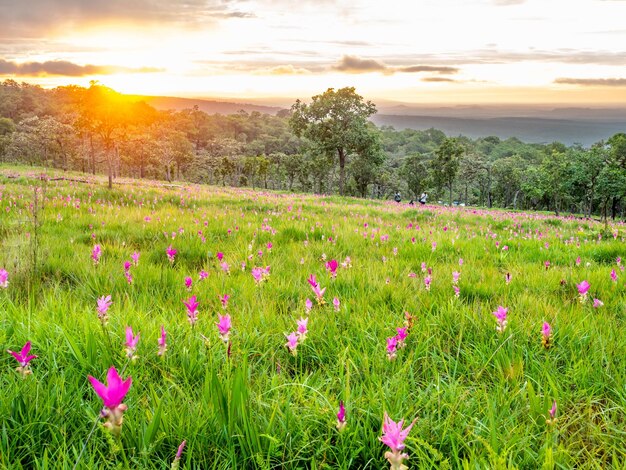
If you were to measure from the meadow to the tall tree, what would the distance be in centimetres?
5010

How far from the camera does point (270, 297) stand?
12.5ft

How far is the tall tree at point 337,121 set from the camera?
175 feet

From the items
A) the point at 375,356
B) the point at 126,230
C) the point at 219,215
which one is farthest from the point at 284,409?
the point at 219,215

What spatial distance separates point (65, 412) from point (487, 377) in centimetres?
257

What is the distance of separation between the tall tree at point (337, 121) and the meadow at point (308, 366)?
50.1 metres

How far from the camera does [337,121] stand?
54.6 metres

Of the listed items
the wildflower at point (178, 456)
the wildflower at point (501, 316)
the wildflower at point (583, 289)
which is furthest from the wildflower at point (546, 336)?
the wildflower at point (178, 456)

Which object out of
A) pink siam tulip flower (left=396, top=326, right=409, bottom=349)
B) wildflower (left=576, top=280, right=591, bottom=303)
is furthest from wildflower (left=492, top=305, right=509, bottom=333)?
wildflower (left=576, top=280, right=591, bottom=303)

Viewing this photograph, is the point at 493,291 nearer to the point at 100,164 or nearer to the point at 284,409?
the point at 284,409

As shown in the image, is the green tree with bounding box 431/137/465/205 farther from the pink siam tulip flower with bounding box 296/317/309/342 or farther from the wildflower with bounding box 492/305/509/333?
the pink siam tulip flower with bounding box 296/317/309/342

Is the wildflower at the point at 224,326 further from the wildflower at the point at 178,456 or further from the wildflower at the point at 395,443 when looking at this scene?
the wildflower at the point at 395,443

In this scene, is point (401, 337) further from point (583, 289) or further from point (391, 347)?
point (583, 289)

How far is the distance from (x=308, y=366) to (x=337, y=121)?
180 ft

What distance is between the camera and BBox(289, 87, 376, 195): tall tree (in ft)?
175
